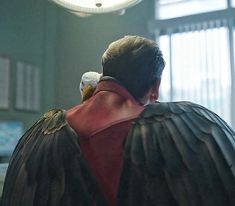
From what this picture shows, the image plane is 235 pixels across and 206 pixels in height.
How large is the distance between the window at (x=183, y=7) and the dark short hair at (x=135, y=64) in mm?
3404

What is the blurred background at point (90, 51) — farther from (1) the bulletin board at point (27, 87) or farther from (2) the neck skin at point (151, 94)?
(2) the neck skin at point (151, 94)

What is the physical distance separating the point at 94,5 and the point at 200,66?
2.79 m

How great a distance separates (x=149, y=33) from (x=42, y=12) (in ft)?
3.85

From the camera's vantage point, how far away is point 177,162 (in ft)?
2.52

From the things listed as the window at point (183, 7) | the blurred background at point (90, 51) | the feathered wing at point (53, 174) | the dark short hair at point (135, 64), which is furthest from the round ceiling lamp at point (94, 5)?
the window at point (183, 7)

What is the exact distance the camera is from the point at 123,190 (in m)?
0.78

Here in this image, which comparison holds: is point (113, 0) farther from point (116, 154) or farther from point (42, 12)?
point (42, 12)

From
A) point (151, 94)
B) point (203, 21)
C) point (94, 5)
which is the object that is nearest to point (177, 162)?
point (151, 94)

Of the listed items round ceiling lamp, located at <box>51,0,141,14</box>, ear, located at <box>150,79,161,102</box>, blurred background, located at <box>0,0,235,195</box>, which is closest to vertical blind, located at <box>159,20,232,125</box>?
blurred background, located at <box>0,0,235,195</box>

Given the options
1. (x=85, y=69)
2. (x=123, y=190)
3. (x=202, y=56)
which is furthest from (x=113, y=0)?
(x=85, y=69)

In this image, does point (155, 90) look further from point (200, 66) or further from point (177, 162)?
point (200, 66)

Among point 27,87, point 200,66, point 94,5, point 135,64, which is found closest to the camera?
point 135,64

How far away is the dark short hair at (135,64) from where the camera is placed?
90 centimetres

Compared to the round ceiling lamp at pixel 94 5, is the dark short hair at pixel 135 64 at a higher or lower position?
lower
